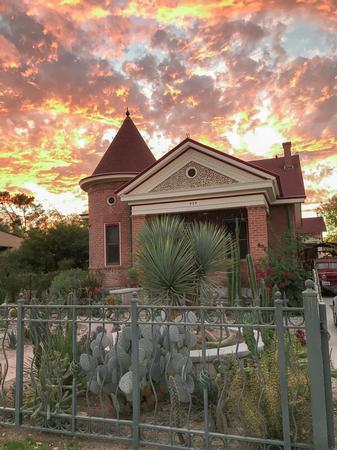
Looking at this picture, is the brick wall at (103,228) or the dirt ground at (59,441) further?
the brick wall at (103,228)

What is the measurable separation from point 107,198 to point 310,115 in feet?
29.0

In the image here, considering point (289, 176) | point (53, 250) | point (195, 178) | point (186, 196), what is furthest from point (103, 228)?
point (289, 176)

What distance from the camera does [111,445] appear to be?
3576 millimetres

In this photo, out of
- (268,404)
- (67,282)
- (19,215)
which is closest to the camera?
(268,404)

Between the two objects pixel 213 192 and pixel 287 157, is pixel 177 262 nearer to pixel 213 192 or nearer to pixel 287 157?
pixel 213 192

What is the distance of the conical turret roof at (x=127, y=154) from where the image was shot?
709 inches

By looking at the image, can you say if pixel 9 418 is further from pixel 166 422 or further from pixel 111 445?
pixel 166 422

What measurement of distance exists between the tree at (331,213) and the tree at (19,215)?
33.9 metres

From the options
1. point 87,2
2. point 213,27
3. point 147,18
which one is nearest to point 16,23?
point 87,2

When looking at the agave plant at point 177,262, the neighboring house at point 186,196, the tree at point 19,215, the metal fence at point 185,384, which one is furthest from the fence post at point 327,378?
the tree at point 19,215

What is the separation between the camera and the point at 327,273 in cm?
1628

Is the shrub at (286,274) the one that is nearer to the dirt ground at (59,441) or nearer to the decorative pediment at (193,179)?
the decorative pediment at (193,179)

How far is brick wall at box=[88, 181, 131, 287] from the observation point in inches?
652

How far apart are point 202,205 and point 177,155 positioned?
2.02 meters
